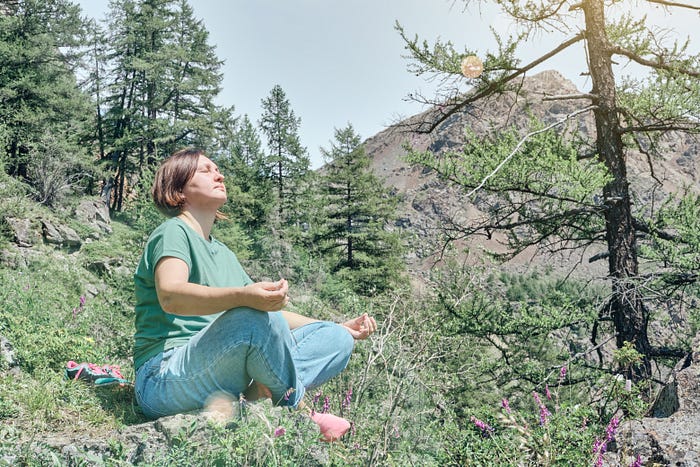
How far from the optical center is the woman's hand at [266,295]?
69.6 inches

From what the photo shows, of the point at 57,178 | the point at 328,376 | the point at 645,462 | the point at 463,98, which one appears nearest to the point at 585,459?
the point at 645,462

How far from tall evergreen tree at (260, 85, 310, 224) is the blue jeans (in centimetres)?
2558

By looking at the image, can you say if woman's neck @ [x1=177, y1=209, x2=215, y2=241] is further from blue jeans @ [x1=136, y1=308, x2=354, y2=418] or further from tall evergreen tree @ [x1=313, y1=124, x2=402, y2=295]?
tall evergreen tree @ [x1=313, y1=124, x2=402, y2=295]

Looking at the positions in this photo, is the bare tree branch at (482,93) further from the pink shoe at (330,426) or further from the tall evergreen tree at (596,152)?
the pink shoe at (330,426)

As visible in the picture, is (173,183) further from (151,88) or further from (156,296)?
(151,88)

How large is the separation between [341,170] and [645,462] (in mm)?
23948

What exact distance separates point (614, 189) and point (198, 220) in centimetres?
448

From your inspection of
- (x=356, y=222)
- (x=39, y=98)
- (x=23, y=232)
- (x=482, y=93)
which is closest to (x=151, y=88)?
(x=39, y=98)

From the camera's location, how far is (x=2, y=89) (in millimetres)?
20047

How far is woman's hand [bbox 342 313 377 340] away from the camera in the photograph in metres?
2.50

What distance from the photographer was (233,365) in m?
1.91

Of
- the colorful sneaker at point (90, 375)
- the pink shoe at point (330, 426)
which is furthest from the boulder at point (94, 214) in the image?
the pink shoe at point (330, 426)

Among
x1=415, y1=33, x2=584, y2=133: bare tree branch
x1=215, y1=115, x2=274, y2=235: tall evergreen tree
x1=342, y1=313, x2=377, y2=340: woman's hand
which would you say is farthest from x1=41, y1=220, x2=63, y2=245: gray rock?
x1=342, y1=313, x2=377, y2=340: woman's hand

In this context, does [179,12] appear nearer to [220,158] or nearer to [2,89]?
[220,158]
